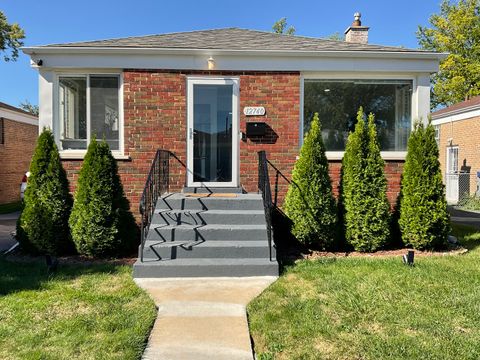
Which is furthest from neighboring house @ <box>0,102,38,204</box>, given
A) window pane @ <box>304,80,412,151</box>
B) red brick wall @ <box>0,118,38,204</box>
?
window pane @ <box>304,80,412,151</box>

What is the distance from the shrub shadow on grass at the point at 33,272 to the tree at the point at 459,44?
25.2m

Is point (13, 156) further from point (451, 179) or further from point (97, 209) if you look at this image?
point (451, 179)

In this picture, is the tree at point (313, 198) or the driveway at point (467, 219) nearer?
the tree at point (313, 198)

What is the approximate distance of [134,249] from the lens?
6.35 meters

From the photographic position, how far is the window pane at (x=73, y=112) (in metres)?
7.08

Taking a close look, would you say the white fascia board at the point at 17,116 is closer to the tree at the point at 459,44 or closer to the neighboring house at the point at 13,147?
the neighboring house at the point at 13,147

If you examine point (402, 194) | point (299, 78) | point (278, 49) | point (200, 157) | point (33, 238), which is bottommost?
point (33, 238)

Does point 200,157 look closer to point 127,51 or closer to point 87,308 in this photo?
point 127,51

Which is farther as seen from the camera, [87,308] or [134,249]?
[134,249]

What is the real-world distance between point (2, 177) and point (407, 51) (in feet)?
48.9

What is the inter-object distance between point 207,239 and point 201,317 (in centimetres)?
193

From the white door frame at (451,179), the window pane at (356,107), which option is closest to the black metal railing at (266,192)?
the window pane at (356,107)

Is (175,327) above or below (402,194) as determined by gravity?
below

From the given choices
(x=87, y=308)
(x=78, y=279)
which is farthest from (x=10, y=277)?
(x=87, y=308)
